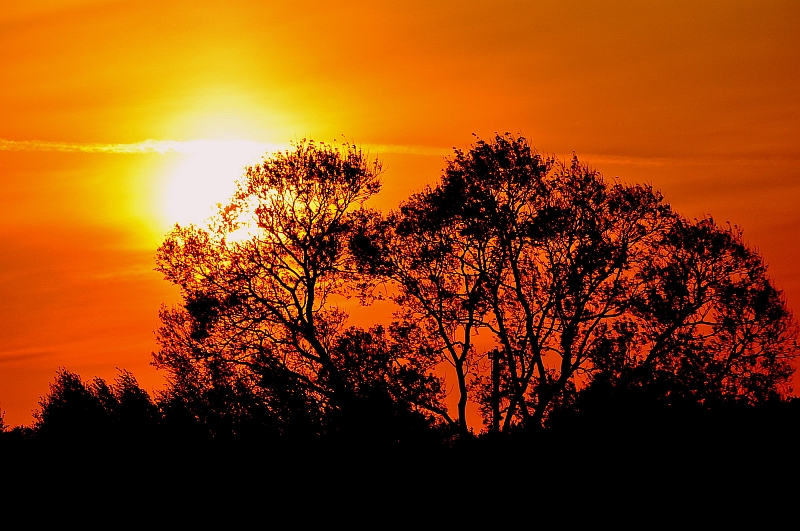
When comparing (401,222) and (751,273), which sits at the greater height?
(401,222)

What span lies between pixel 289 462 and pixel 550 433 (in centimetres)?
1587

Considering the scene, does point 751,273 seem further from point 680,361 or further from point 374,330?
point 374,330

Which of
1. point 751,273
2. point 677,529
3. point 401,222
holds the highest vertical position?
point 401,222

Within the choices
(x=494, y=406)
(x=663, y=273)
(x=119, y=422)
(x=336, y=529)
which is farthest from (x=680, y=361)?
(x=119, y=422)

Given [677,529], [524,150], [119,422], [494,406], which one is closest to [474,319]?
[494,406]

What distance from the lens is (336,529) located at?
5525 centimetres

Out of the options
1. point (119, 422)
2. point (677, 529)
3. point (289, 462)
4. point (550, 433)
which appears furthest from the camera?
point (119, 422)

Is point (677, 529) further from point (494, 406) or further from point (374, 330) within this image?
point (374, 330)

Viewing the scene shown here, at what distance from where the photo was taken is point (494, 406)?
184 feet

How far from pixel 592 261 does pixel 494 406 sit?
9.43 m

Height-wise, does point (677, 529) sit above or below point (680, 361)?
below

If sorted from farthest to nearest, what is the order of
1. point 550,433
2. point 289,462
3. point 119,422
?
point 119,422 → point 289,462 → point 550,433

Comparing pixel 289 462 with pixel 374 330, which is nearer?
pixel 374 330

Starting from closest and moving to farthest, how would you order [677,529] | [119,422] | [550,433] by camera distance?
[677,529] < [550,433] < [119,422]
